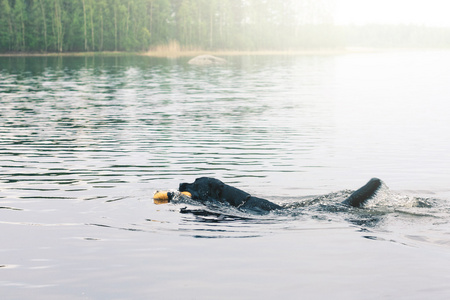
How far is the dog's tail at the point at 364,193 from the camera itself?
958 centimetres

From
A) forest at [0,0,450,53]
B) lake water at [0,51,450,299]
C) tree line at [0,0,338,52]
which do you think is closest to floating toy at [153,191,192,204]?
lake water at [0,51,450,299]

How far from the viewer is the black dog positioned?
31.8 ft

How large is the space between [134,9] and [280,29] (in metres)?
41.4

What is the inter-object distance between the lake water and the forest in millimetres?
72685

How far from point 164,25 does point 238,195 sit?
108 m

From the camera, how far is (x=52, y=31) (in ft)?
314

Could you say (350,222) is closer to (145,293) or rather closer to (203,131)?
(145,293)

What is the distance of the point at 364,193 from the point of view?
9688mm

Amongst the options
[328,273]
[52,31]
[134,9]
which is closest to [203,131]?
[328,273]

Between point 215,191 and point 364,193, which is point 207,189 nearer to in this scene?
point 215,191

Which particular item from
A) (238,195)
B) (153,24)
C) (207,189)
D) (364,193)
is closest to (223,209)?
(238,195)

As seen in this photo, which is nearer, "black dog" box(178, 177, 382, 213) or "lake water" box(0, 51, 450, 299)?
"lake water" box(0, 51, 450, 299)

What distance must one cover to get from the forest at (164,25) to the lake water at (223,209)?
238ft

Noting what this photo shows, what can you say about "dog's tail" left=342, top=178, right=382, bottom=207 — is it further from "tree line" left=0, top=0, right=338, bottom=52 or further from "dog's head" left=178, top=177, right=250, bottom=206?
"tree line" left=0, top=0, right=338, bottom=52
